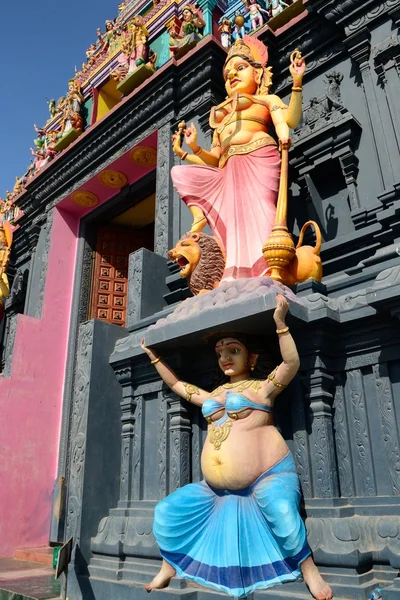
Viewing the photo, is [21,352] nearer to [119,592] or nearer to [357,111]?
[119,592]

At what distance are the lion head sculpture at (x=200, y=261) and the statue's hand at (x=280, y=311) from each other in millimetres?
1332

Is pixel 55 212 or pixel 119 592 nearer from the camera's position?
pixel 119 592

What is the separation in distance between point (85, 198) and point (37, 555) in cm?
617

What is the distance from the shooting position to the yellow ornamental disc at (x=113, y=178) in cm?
928

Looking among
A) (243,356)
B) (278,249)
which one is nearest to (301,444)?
(243,356)

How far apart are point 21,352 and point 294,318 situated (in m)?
5.73

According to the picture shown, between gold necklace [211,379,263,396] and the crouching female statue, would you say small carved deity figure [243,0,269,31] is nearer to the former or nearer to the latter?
the crouching female statue

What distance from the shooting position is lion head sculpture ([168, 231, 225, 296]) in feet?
16.5

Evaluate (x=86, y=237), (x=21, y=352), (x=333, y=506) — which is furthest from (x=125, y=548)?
(x=86, y=237)

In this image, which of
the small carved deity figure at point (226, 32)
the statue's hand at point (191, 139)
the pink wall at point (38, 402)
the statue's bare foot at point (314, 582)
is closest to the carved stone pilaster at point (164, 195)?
the pink wall at point (38, 402)

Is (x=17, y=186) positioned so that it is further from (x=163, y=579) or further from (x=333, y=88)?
(x=163, y=579)

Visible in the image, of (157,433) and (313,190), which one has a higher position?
(313,190)

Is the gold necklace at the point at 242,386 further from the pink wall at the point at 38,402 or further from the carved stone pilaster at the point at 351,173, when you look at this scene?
the pink wall at the point at 38,402

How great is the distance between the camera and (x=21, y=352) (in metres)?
8.43
